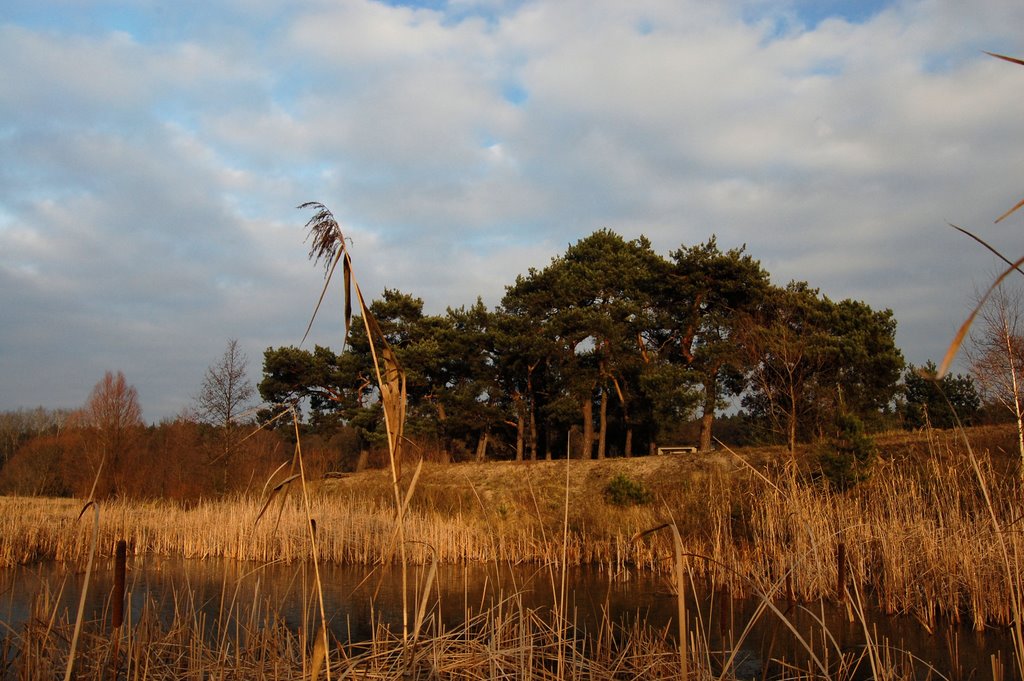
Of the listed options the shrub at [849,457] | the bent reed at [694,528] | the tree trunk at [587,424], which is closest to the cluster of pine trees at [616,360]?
the tree trunk at [587,424]

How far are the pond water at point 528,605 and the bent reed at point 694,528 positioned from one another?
0.33 m

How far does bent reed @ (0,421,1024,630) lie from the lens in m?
8.62

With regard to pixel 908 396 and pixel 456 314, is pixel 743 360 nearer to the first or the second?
pixel 908 396

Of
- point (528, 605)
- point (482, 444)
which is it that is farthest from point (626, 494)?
point (482, 444)

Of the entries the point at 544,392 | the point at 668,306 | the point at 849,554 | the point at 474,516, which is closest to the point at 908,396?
the point at 668,306

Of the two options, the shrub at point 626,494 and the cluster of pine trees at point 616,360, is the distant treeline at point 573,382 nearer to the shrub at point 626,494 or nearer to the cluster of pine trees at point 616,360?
the cluster of pine trees at point 616,360

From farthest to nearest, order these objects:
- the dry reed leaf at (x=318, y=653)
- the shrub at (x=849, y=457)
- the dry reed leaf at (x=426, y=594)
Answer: the shrub at (x=849, y=457), the dry reed leaf at (x=426, y=594), the dry reed leaf at (x=318, y=653)

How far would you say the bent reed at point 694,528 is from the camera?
8625 millimetres

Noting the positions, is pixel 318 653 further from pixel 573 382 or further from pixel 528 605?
pixel 573 382

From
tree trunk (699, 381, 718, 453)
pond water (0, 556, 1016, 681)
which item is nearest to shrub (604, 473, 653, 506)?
pond water (0, 556, 1016, 681)

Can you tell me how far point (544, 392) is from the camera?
1184 inches

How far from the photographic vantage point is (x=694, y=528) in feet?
46.2

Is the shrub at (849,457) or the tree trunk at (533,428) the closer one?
the shrub at (849,457)

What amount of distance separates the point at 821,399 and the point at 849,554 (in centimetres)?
1502
